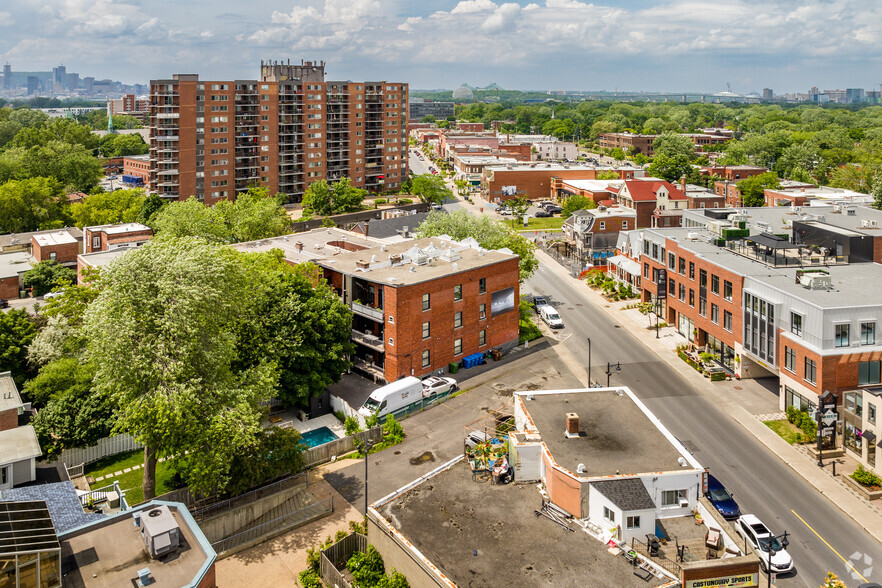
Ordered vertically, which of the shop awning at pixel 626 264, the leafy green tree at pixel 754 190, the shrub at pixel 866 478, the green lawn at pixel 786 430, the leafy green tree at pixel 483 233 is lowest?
the shrub at pixel 866 478

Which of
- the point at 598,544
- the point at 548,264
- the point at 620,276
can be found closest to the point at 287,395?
the point at 598,544

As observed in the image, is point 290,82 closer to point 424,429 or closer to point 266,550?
point 424,429

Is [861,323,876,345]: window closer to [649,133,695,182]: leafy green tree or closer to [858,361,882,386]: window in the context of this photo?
[858,361,882,386]: window

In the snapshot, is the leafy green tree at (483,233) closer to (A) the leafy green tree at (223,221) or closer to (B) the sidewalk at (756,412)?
(B) the sidewalk at (756,412)

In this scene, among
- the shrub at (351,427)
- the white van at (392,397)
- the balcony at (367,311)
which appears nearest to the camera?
the shrub at (351,427)

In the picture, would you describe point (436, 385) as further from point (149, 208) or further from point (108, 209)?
point (108, 209)

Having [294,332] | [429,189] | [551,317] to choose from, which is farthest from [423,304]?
[429,189]

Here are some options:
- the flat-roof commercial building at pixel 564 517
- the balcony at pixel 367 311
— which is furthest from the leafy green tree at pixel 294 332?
the flat-roof commercial building at pixel 564 517

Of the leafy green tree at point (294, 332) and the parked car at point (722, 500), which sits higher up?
the leafy green tree at point (294, 332)
